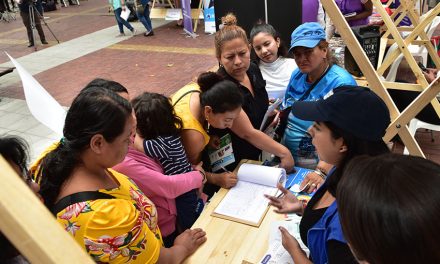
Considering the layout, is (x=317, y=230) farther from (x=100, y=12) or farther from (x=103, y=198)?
(x=100, y=12)

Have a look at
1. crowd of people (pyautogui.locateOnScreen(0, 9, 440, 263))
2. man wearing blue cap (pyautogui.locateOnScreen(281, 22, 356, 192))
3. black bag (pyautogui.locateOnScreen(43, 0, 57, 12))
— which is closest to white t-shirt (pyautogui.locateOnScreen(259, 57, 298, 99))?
crowd of people (pyautogui.locateOnScreen(0, 9, 440, 263))

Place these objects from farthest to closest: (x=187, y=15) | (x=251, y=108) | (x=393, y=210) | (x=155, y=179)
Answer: (x=187, y=15) → (x=251, y=108) → (x=155, y=179) → (x=393, y=210)

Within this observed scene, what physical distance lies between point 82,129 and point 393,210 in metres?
0.98

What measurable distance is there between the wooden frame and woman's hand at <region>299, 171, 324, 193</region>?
159 centimetres

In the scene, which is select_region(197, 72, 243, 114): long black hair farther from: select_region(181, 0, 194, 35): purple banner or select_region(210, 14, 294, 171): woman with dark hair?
select_region(181, 0, 194, 35): purple banner

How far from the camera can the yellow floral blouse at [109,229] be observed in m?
1.09

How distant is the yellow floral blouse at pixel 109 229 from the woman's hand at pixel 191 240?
0.32 m

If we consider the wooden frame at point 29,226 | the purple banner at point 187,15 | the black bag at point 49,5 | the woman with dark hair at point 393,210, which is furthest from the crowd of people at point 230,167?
the black bag at point 49,5

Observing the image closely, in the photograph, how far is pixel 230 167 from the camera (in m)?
2.30

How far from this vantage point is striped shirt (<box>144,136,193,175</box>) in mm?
1766

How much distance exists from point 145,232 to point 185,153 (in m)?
0.72

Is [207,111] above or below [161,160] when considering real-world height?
above

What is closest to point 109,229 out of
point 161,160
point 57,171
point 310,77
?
point 57,171

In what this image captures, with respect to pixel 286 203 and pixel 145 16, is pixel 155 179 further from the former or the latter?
pixel 145 16
